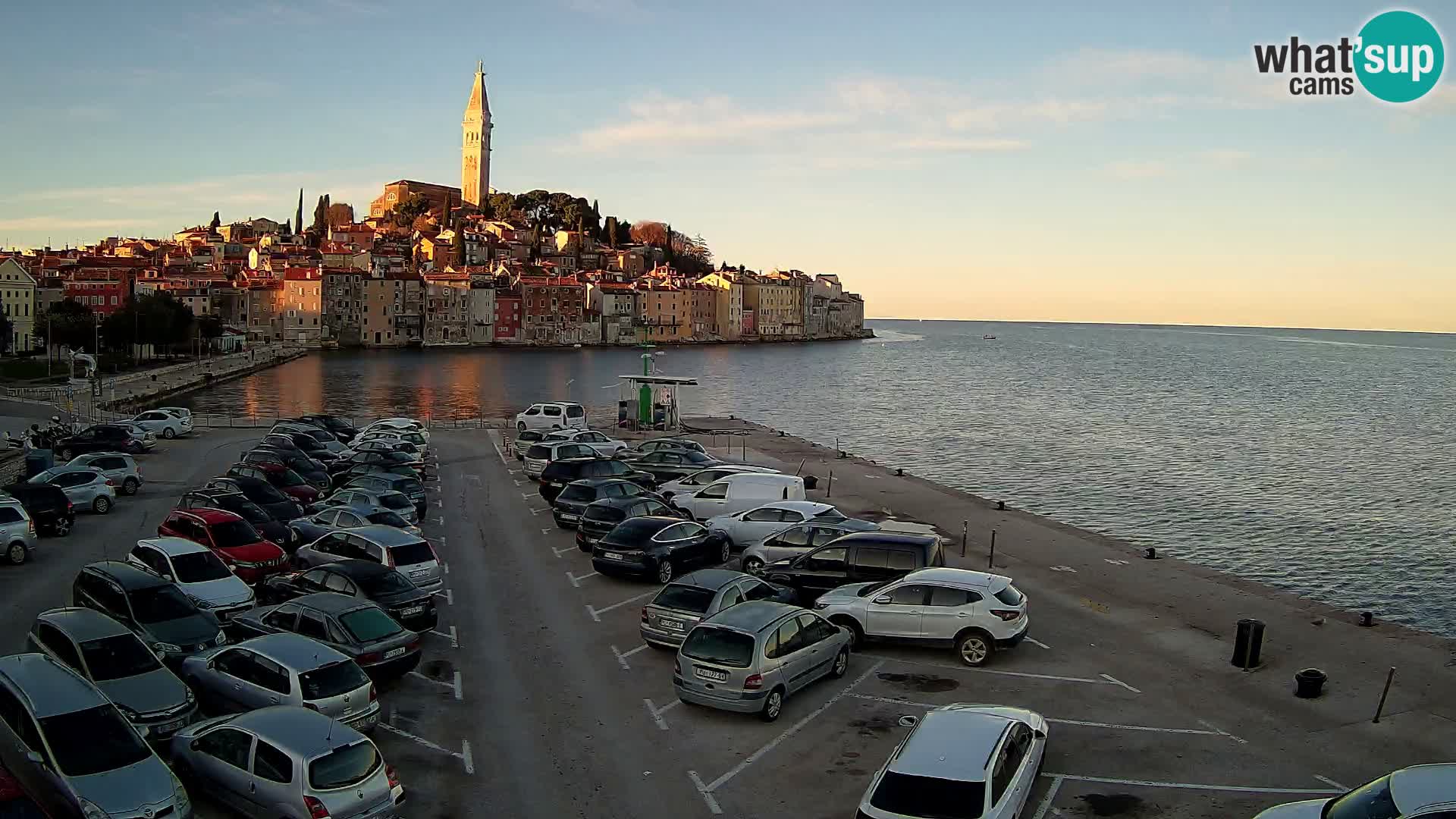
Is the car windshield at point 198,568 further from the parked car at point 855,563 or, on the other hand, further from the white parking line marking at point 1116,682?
the white parking line marking at point 1116,682

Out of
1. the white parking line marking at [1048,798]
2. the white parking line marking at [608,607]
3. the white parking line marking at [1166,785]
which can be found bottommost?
the white parking line marking at [608,607]

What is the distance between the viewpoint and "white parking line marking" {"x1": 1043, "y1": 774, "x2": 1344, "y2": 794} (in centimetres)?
1052

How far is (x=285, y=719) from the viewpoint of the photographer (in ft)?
31.1

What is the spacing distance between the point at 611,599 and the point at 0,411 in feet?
139

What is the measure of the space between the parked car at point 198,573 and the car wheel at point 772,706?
7.43 meters

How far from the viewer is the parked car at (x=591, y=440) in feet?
104

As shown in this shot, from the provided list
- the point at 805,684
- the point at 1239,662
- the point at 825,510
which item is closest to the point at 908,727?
the point at 805,684

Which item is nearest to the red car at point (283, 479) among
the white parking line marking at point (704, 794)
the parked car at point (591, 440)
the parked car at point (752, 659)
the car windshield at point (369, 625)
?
the parked car at point (591, 440)

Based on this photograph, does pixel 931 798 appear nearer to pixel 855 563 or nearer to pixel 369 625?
pixel 369 625

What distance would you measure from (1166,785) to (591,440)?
25.0 meters

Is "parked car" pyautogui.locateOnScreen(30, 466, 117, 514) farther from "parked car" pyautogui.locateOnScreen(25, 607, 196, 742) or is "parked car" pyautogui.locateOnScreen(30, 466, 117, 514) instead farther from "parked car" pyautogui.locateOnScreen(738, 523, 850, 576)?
"parked car" pyautogui.locateOnScreen(738, 523, 850, 576)

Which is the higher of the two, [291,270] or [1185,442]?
[291,270]

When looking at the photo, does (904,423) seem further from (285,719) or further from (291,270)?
(291,270)

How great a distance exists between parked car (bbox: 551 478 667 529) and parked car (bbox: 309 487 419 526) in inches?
119
